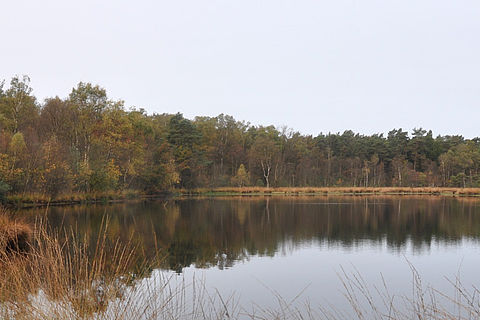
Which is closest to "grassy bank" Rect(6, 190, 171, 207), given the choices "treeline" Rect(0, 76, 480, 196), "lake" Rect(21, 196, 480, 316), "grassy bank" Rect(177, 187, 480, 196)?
"treeline" Rect(0, 76, 480, 196)

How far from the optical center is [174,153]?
6075 centimetres

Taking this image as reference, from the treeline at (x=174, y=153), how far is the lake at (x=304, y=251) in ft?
41.2

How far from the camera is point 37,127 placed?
41625 millimetres

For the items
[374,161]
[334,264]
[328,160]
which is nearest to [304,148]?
[328,160]

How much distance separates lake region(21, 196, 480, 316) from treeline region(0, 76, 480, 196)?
41.2 ft

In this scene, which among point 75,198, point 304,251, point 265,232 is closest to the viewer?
point 304,251

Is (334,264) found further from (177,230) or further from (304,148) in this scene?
(304,148)

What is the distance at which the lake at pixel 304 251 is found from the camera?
10984 millimetres

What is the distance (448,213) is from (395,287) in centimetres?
2338

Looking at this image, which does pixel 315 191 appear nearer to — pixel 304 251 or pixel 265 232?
pixel 265 232

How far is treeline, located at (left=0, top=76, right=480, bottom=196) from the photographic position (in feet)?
114

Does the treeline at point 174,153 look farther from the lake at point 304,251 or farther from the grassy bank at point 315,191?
the lake at point 304,251

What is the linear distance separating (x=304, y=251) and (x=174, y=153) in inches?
1823

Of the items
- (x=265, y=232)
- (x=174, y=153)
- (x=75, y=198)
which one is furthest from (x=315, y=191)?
(x=265, y=232)
